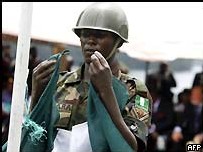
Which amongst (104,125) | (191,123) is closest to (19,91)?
(104,125)

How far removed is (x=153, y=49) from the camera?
16.7 ft

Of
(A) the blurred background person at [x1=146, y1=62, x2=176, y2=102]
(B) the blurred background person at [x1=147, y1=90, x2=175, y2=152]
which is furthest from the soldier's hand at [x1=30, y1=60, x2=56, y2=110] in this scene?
(A) the blurred background person at [x1=146, y1=62, x2=176, y2=102]

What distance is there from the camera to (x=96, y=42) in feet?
5.14

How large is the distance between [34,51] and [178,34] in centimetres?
136

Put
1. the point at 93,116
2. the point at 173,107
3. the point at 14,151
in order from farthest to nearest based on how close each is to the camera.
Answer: the point at 173,107 < the point at 93,116 < the point at 14,151

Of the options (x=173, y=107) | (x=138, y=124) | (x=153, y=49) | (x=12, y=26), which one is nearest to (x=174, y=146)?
(x=173, y=107)

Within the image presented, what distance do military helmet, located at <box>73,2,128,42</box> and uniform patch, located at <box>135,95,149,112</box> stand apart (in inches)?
7.5

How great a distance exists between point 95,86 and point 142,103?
217 millimetres

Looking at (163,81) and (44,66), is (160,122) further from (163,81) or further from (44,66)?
(44,66)

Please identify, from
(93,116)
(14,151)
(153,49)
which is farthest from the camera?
(153,49)

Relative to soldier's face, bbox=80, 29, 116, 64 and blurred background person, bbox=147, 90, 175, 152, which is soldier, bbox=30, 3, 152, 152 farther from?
blurred background person, bbox=147, 90, 175, 152

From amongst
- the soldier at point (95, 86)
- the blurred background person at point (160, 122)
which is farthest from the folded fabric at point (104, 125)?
the blurred background person at point (160, 122)

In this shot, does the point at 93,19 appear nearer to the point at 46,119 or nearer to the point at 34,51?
the point at 46,119

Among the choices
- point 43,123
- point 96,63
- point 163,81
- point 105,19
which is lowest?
point 163,81
